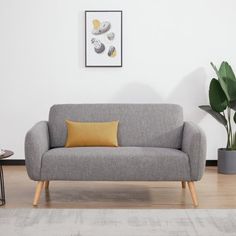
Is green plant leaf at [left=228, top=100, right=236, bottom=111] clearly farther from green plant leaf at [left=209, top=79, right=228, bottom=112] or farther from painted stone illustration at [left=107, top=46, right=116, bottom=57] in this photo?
painted stone illustration at [left=107, top=46, right=116, bottom=57]

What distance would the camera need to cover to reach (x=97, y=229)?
2.94 m

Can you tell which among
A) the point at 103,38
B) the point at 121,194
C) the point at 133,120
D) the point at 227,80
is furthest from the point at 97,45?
the point at 121,194

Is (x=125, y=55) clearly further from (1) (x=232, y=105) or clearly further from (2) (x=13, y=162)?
(2) (x=13, y=162)

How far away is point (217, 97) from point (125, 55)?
1.00 meters

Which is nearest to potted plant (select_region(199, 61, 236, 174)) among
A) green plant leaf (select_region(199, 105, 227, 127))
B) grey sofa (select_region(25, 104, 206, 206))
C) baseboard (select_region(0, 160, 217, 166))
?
green plant leaf (select_region(199, 105, 227, 127))

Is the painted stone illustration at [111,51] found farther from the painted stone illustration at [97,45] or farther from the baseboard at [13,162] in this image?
the baseboard at [13,162]

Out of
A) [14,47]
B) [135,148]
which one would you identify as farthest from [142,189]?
[14,47]

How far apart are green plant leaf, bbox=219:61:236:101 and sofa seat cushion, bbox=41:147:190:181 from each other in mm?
1220

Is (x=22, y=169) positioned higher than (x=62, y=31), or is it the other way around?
(x=62, y=31)

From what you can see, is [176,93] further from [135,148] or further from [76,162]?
[76,162]

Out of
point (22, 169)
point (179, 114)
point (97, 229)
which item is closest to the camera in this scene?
point (97, 229)

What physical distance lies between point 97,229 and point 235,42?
109 inches

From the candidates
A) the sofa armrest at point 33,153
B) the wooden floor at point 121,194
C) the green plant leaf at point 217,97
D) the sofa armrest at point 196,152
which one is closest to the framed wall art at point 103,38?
the green plant leaf at point 217,97

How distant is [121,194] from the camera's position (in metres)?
3.90
